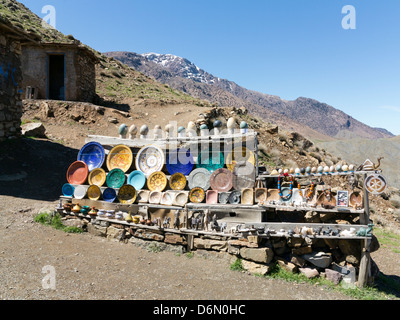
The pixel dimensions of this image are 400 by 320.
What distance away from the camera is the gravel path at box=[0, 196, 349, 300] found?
14.5 ft

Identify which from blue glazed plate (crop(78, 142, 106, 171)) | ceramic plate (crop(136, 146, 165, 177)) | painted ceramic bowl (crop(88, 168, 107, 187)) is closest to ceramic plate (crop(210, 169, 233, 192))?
ceramic plate (crop(136, 146, 165, 177))

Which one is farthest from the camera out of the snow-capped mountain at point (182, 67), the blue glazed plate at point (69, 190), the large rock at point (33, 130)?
the snow-capped mountain at point (182, 67)

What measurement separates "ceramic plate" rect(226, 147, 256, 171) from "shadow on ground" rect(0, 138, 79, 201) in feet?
17.4

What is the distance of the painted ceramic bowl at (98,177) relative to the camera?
280 inches

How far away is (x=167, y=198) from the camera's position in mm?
6398

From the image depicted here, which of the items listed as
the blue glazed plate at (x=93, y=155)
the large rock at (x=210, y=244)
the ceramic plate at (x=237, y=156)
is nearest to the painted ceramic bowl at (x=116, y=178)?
the blue glazed plate at (x=93, y=155)

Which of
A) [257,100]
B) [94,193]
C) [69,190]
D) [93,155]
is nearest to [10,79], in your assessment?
[93,155]

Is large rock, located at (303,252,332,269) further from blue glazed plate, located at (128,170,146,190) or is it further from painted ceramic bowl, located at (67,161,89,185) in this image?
painted ceramic bowl, located at (67,161,89,185)

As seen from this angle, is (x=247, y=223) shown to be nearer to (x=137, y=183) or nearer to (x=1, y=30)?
(x=137, y=183)

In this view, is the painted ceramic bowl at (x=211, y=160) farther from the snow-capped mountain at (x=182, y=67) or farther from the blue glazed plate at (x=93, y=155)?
the snow-capped mountain at (x=182, y=67)

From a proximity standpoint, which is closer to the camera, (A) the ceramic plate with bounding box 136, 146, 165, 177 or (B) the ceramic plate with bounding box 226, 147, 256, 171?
(B) the ceramic plate with bounding box 226, 147, 256, 171

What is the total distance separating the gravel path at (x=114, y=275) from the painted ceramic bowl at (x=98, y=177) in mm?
1372

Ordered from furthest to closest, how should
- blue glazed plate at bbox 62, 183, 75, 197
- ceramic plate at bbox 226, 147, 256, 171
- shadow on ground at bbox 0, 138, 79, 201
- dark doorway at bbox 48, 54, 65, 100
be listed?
dark doorway at bbox 48, 54, 65, 100 → shadow on ground at bbox 0, 138, 79, 201 → blue glazed plate at bbox 62, 183, 75, 197 → ceramic plate at bbox 226, 147, 256, 171

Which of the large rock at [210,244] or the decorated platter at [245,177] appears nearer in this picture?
the large rock at [210,244]
